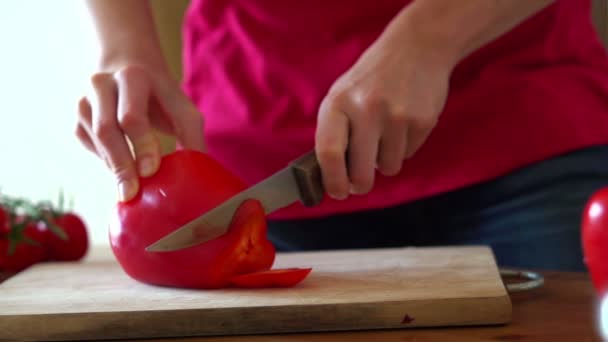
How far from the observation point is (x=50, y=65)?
258 cm

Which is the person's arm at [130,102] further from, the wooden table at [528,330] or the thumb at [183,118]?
the wooden table at [528,330]

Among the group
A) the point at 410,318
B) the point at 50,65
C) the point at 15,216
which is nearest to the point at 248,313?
the point at 410,318

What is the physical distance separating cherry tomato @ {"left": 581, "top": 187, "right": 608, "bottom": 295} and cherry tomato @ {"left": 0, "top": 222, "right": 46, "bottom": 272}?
40.6 inches

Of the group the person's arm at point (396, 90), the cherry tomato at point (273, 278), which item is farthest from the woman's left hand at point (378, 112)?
the cherry tomato at point (273, 278)

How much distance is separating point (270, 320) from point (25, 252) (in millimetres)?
792

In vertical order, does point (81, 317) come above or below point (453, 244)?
below

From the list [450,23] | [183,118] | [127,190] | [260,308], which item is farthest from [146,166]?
[450,23]

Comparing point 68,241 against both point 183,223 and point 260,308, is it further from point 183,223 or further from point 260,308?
point 260,308

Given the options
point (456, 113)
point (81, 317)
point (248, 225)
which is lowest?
point (81, 317)

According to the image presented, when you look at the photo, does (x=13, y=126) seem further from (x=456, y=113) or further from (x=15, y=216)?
(x=456, y=113)

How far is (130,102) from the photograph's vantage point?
3.51 ft

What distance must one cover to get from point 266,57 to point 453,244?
0.45 metres

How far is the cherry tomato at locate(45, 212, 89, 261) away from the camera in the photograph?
1567 millimetres

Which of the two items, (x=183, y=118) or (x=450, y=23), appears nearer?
(x=450, y=23)
